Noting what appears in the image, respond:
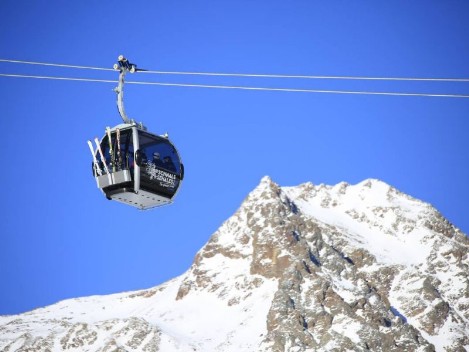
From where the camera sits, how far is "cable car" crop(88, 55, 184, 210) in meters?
33.4

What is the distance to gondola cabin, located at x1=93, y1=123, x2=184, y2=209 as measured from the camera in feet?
110

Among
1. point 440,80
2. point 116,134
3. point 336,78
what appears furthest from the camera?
point 116,134

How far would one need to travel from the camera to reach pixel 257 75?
105 ft

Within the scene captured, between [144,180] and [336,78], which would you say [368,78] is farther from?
[144,180]

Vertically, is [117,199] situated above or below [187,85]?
below

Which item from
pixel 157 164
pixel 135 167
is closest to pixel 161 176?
pixel 157 164

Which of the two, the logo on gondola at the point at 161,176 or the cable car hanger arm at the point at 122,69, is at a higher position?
the cable car hanger arm at the point at 122,69

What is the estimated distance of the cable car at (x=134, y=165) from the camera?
3341cm

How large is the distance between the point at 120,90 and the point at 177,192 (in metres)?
5.40

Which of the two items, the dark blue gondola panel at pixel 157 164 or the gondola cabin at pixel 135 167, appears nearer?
the gondola cabin at pixel 135 167

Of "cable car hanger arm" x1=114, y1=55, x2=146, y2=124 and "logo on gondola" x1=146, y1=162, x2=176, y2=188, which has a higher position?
"cable car hanger arm" x1=114, y1=55, x2=146, y2=124

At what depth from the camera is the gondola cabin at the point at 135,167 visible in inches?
1315

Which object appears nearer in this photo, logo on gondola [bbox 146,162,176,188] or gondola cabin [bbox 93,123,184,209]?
gondola cabin [bbox 93,123,184,209]

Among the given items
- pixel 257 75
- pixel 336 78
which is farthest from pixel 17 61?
pixel 336 78
